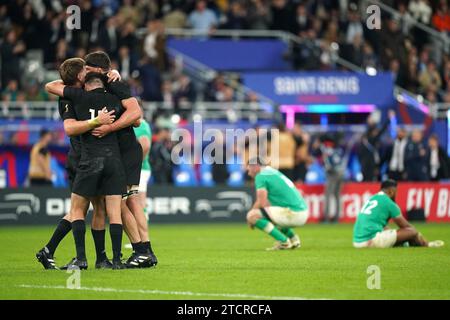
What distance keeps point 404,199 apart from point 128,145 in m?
14.7

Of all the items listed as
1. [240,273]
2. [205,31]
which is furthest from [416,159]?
[240,273]

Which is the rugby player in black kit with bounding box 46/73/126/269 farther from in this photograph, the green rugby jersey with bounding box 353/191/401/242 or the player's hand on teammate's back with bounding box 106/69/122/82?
the green rugby jersey with bounding box 353/191/401/242

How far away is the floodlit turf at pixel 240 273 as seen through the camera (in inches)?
418

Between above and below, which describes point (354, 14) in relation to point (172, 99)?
above

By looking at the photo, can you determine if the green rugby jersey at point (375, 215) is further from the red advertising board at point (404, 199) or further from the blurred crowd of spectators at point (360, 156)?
the red advertising board at point (404, 199)

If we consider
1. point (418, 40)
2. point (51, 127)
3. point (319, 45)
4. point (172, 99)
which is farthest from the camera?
point (418, 40)

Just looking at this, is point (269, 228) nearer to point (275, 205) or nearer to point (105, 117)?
point (275, 205)

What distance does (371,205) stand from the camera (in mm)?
16969

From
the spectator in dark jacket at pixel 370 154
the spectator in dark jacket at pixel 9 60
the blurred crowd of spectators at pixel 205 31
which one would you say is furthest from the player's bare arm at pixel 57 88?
the spectator in dark jacket at pixel 370 154

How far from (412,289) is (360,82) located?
18476mm

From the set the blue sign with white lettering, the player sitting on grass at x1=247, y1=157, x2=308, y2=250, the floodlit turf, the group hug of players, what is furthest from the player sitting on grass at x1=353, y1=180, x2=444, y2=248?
the blue sign with white lettering

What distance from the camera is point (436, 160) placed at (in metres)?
27.5

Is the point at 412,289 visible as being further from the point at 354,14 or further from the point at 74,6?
the point at 354,14
